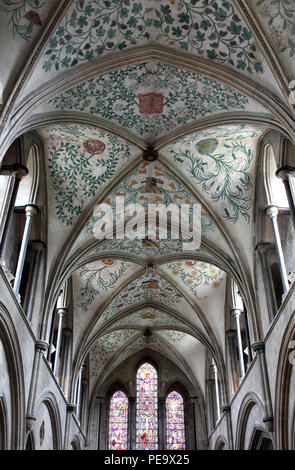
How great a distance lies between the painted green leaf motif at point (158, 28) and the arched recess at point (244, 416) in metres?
7.71

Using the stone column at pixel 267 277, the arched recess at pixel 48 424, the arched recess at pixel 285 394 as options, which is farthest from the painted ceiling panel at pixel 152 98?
the arched recess at pixel 48 424

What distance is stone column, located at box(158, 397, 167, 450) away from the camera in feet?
66.9

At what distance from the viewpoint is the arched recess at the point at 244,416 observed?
44.1ft

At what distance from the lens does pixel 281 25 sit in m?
9.75

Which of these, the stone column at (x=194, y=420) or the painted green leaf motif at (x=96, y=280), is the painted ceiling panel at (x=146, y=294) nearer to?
the painted green leaf motif at (x=96, y=280)

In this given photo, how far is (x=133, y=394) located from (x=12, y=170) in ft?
41.9

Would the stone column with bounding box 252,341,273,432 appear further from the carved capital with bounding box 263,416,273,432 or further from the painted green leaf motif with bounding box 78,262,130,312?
the painted green leaf motif with bounding box 78,262,130,312

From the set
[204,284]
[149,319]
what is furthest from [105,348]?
[204,284]

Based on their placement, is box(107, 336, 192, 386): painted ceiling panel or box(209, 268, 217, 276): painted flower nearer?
box(209, 268, 217, 276): painted flower

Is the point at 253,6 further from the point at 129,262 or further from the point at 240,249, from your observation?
the point at 129,262

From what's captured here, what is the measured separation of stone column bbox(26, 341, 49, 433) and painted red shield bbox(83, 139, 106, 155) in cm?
463

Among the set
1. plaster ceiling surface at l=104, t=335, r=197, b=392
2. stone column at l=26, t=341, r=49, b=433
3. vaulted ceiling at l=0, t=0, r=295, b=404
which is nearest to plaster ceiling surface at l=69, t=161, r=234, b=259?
vaulted ceiling at l=0, t=0, r=295, b=404

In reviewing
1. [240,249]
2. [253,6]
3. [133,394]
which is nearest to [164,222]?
[240,249]
